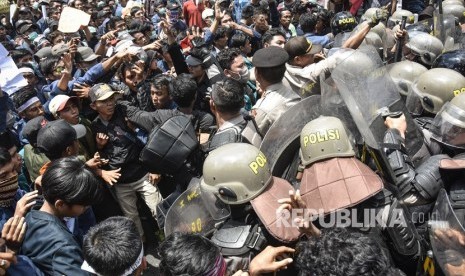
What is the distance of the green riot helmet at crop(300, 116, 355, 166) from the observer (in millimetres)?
2352

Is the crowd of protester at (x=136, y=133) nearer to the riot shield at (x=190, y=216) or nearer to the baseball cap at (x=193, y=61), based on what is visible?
the baseball cap at (x=193, y=61)

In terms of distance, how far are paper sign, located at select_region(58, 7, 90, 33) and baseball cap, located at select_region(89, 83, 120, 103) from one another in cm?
245

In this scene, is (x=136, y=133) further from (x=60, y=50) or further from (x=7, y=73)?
(x=60, y=50)

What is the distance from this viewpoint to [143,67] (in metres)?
4.62

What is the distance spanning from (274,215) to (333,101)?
114 cm

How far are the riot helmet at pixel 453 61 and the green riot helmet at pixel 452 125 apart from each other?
47.6 inches

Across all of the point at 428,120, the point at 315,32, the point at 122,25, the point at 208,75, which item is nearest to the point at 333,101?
the point at 428,120

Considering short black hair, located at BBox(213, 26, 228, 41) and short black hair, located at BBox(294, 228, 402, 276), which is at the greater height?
short black hair, located at BBox(294, 228, 402, 276)

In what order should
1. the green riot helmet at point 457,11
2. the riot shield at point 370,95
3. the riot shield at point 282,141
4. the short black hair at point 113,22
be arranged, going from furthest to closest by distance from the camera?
the short black hair at point 113,22
the green riot helmet at point 457,11
the riot shield at point 282,141
the riot shield at point 370,95

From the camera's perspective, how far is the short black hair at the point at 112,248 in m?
1.91

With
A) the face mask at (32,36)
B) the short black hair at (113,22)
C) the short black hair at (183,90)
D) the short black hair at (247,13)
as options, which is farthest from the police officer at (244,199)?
the face mask at (32,36)

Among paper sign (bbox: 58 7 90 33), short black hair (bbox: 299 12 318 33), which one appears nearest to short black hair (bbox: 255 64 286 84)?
short black hair (bbox: 299 12 318 33)

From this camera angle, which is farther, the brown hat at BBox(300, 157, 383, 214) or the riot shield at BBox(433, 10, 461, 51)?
the riot shield at BBox(433, 10, 461, 51)
